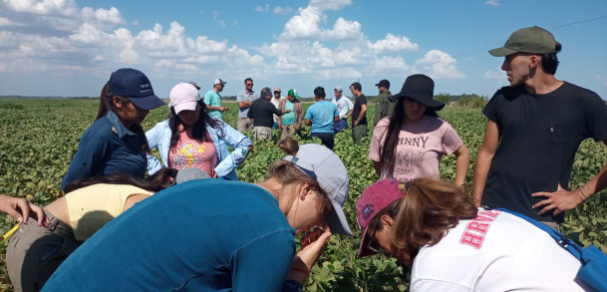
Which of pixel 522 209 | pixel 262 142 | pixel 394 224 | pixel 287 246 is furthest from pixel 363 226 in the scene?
pixel 262 142

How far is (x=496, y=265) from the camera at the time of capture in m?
1.37

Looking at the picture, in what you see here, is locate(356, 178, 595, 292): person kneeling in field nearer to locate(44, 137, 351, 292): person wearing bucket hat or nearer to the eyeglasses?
the eyeglasses

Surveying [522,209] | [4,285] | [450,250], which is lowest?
[4,285]

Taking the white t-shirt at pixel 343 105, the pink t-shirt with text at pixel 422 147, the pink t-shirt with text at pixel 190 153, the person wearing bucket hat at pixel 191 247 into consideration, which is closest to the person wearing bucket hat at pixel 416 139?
the pink t-shirt with text at pixel 422 147

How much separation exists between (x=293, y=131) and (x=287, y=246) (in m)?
9.04

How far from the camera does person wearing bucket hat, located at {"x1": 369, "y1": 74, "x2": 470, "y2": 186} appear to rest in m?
3.13

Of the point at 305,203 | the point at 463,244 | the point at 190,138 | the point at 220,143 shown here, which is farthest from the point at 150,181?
the point at 220,143

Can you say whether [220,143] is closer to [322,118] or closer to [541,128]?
[541,128]

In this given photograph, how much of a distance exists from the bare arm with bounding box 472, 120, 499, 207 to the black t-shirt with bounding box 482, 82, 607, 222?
2.4 inches

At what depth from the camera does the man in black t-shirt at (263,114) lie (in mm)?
9070

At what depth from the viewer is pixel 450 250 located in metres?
1.42

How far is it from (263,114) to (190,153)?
18.8 ft

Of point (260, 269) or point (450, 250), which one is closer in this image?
point (260, 269)

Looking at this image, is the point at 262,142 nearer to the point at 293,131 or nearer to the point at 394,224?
the point at 293,131
